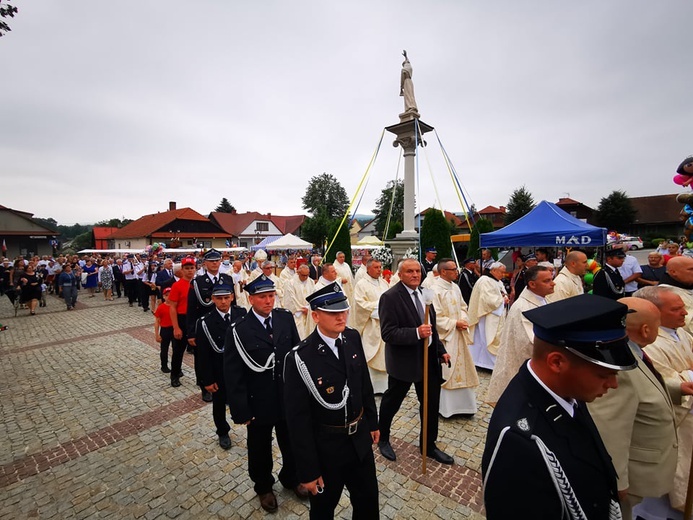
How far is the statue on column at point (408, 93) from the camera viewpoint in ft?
48.4

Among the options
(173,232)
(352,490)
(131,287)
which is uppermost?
(173,232)

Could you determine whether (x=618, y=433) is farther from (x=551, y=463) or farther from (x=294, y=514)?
(x=294, y=514)

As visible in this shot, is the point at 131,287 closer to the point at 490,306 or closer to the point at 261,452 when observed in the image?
the point at 261,452

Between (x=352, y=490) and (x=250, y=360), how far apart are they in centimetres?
136

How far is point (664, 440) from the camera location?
2115 millimetres

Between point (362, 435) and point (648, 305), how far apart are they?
7.19ft

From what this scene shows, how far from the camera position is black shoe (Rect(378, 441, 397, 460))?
3.79 m

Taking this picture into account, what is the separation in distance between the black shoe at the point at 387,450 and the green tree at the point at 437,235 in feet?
46.2

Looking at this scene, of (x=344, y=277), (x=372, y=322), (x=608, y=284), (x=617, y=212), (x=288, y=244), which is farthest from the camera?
(x=617, y=212)

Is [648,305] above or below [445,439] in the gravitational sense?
above

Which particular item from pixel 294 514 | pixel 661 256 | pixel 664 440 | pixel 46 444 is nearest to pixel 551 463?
pixel 664 440

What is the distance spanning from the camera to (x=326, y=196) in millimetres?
62812

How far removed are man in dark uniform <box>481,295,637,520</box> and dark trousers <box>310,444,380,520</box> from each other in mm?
1183

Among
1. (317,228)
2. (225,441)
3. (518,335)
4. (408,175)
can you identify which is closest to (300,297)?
(225,441)
